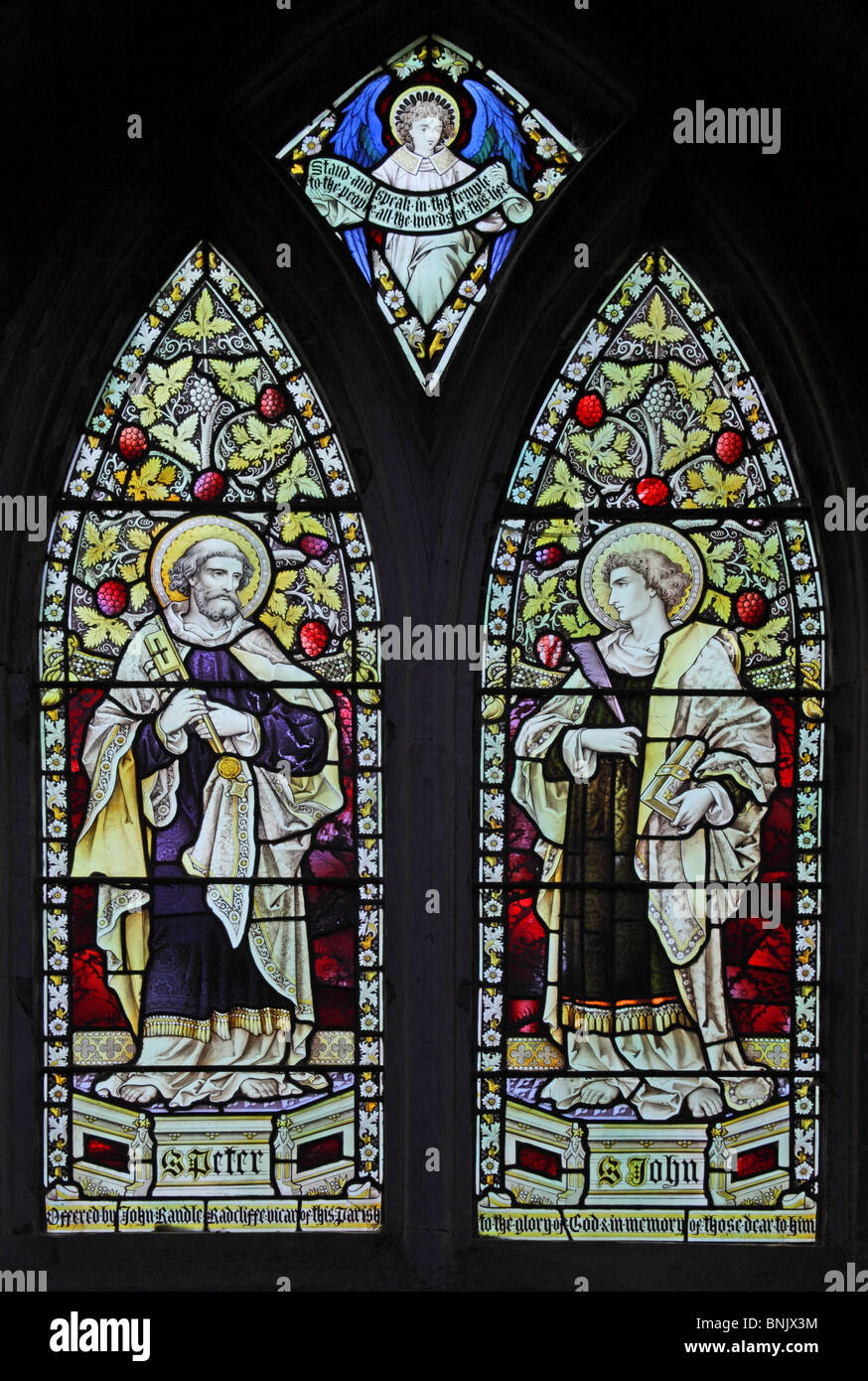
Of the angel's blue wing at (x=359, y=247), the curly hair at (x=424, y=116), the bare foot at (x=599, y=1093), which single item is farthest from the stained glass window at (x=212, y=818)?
the curly hair at (x=424, y=116)

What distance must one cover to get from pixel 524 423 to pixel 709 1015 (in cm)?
154

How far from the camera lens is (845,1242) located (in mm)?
3660

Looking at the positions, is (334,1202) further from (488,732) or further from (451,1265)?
(488,732)

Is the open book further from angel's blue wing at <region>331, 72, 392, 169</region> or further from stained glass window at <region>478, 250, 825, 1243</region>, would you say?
angel's blue wing at <region>331, 72, 392, 169</region>

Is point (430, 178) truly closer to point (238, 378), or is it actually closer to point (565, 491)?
point (238, 378)

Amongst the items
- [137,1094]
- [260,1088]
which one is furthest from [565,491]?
[137,1094]

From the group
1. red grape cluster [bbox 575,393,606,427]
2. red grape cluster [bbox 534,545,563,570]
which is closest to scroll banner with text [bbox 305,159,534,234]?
red grape cluster [bbox 575,393,606,427]

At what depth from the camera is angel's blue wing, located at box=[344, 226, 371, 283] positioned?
3.79 meters

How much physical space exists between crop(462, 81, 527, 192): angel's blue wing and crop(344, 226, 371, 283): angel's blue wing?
1.13ft

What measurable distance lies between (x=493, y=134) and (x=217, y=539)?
4.10 ft

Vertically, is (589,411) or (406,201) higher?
(406,201)

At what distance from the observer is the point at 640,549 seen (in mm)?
3756

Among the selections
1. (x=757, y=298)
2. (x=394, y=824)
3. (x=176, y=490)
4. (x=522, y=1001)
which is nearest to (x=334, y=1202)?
(x=522, y=1001)

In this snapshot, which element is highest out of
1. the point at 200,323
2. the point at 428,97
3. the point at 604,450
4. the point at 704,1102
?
the point at 428,97
